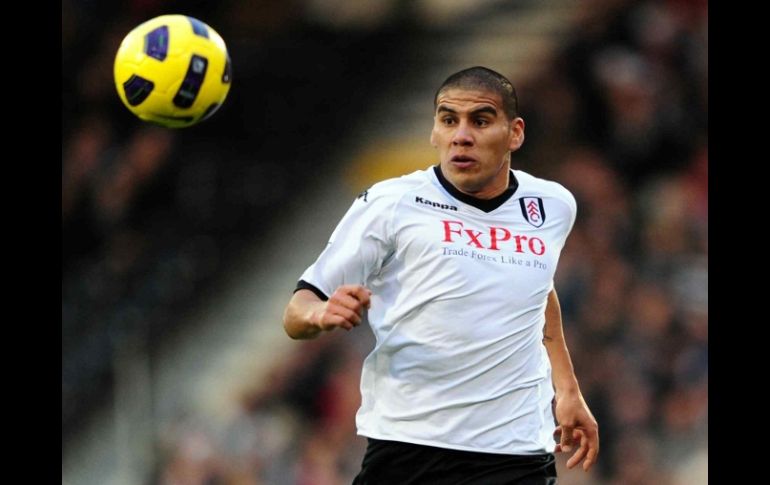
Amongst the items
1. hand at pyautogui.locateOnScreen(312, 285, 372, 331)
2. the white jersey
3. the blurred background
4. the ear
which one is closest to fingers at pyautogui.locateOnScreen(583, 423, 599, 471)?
the white jersey

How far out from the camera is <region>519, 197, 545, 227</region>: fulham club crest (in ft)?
17.7

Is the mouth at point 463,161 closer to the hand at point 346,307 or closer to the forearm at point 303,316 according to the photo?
the forearm at point 303,316

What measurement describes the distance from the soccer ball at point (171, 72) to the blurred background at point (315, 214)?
4.79m

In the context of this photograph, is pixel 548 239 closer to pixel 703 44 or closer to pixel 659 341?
pixel 659 341

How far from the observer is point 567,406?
5.52m

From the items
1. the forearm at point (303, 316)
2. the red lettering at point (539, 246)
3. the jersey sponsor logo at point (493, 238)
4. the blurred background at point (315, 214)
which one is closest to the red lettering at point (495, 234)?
the jersey sponsor logo at point (493, 238)

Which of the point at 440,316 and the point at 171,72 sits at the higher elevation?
the point at 171,72

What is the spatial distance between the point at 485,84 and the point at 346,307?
1299mm

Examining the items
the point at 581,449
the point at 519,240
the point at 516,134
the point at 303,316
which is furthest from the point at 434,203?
the point at 581,449

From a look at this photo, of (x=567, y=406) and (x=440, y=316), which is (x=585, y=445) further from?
(x=440, y=316)

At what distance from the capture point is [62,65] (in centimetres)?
1160

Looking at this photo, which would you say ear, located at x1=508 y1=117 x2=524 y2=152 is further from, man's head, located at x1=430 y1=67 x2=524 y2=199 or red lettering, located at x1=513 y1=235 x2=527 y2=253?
red lettering, located at x1=513 y1=235 x2=527 y2=253

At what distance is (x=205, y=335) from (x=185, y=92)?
18.4 feet

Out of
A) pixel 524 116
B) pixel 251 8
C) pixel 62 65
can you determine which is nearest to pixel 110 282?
pixel 62 65
